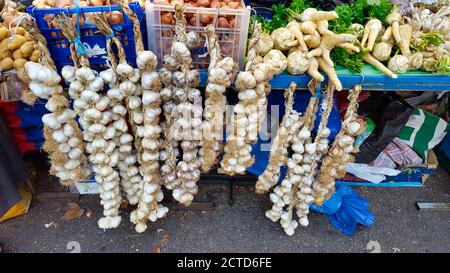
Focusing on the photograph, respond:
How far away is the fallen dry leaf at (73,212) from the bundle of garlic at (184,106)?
93 cm

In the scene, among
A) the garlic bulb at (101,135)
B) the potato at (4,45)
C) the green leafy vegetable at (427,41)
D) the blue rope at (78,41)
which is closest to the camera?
the blue rope at (78,41)

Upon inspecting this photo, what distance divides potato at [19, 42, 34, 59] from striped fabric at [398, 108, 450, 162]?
2.70 m

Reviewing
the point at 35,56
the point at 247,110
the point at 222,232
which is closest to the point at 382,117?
the point at 247,110

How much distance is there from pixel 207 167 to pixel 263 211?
814mm

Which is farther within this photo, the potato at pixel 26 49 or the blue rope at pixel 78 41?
the potato at pixel 26 49

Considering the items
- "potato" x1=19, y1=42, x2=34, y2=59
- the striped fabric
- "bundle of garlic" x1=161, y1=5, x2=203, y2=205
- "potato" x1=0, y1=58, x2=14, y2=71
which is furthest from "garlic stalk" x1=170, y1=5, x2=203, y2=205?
the striped fabric

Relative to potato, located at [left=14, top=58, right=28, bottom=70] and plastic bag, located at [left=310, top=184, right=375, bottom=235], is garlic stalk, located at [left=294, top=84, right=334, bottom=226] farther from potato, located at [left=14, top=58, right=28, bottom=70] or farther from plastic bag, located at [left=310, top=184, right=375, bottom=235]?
potato, located at [left=14, top=58, right=28, bottom=70]

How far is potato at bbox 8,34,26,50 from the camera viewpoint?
187 cm

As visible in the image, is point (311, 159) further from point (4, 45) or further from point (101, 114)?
point (4, 45)

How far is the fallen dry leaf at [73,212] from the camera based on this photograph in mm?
2622

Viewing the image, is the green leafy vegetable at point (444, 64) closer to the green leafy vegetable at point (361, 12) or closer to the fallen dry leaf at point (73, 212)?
the green leafy vegetable at point (361, 12)

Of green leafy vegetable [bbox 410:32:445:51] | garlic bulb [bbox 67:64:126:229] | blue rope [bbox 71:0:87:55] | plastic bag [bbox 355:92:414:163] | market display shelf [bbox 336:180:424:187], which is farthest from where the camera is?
market display shelf [bbox 336:180:424:187]

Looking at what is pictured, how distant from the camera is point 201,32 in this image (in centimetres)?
186

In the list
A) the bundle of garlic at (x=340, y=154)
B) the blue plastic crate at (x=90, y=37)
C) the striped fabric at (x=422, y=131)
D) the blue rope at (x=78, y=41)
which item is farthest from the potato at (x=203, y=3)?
the striped fabric at (x=422, y=131)
